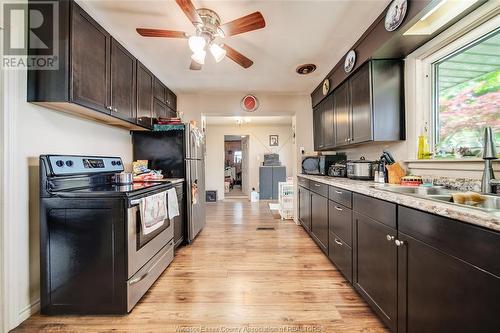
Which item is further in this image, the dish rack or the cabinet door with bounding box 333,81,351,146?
the dish rack

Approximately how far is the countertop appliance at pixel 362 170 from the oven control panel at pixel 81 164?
2.67m

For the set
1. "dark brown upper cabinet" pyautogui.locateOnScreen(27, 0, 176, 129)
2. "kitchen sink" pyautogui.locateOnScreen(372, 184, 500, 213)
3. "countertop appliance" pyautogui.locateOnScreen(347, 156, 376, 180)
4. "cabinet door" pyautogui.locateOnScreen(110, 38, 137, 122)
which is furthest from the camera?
"countertop appliance" pyautogui.locateOnScreen(347, 156, 376, 180)

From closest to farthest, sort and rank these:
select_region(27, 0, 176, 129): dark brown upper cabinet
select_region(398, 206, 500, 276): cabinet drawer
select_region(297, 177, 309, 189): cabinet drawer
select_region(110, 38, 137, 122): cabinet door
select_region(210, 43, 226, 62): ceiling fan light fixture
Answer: select_region(398, 206, 500, 276): cabinet drawer < select_region(27, 0, 176, 129): dark brown upper cabinet < select_region(210, 43, 226, 62): ceiling fan light fixture < select_region(110, 38, 137, 122): cabinet door < select_region(297, 177, 309, 189): cabinet drawer

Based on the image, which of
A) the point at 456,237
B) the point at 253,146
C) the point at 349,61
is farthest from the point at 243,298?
the point at 253,146

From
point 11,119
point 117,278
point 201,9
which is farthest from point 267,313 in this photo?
point 201,9

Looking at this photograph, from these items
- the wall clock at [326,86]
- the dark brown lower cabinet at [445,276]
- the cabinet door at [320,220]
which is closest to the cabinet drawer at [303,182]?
the cabinet door at [320,220]

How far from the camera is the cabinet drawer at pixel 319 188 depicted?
2.43m

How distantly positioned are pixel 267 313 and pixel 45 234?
5.48ft

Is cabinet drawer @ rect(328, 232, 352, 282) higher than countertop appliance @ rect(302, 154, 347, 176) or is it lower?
lower

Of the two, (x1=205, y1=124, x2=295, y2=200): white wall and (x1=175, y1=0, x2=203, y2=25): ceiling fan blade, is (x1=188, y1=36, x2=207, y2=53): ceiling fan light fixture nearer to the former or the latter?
(x1=175, y1=0, x2=203, y2=25): ceiling fan blade

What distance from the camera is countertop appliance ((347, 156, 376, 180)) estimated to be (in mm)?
2373

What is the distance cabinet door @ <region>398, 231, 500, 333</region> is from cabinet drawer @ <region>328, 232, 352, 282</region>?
629 millimetres

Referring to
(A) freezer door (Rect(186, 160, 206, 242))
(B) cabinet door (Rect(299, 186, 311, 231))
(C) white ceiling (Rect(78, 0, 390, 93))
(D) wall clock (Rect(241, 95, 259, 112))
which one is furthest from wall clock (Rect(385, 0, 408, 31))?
(A) freezer door (Rect(186, 160, 206, 242))

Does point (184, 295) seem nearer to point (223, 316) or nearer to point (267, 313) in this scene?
point (223, 316)
